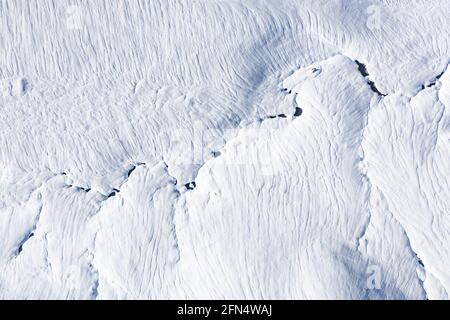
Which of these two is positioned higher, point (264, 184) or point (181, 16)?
point (181, 16)

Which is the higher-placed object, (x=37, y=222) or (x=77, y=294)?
(x=37, y=222)

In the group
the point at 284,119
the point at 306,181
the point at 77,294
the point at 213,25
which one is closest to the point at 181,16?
the point at 213,25

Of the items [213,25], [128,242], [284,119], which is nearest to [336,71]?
[284,119]

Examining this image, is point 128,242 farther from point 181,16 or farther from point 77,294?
point 181,16
